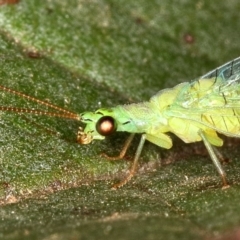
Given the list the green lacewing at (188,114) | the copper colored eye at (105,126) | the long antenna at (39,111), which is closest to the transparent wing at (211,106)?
the green lacewing at (188,114)

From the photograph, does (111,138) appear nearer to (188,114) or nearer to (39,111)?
(188,114)

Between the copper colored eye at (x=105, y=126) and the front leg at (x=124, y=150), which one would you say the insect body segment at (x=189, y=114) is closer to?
the front leg at (x=124, y=150)

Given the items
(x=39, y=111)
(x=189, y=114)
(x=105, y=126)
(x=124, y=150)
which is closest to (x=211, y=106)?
(x=189, y=114)

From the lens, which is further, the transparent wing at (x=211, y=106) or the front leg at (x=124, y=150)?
the transparent wing at (x=211, y=106)

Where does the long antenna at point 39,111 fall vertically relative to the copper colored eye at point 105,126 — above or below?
above

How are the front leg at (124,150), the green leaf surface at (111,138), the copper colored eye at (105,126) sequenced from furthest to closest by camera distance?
the copper colored eye at (105,126) < the front leg at (124,150) < the green leaf surface at (111,138)

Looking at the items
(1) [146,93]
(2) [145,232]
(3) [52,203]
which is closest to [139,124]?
(1) [146,93]
